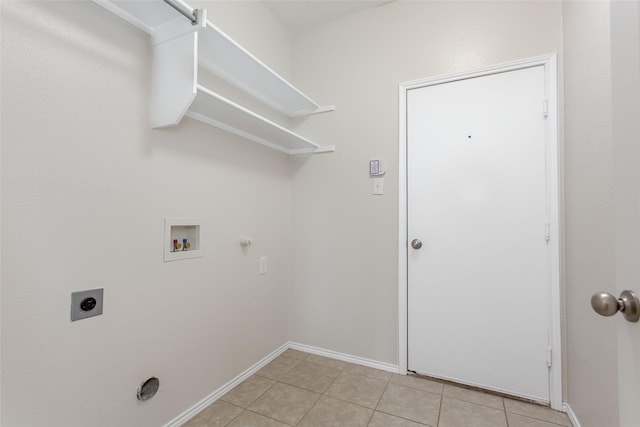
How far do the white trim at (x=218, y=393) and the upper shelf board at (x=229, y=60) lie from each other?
6.37ft

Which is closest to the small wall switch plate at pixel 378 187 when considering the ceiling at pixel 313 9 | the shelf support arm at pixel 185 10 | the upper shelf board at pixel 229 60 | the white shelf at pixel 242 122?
the white shelf at pixel 242 122

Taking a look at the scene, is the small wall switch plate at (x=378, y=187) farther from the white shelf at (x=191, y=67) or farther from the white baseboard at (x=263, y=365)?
the white baseboard at (x=263, y=365)

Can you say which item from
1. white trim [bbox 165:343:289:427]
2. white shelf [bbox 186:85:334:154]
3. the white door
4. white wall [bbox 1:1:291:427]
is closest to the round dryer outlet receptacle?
white wall [bbox 1:1:291:427]

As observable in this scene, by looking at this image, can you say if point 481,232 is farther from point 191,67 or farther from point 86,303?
point 86,303

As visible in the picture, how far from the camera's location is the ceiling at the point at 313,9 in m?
2.23

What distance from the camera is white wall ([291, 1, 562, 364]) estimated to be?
201 centimetres

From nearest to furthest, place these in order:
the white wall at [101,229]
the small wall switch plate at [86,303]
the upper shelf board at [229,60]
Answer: the white wall at [101,229] → the small wall switch plate at [86,303] → the upper shelf board at [229,60]

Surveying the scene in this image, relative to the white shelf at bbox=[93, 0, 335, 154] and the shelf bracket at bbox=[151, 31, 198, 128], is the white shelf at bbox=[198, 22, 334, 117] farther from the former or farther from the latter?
the shelf bracket at bbox=[151, 31, 198, 128]

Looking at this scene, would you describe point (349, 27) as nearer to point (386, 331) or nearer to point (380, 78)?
point (380, 78)

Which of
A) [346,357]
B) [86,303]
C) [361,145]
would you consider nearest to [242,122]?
[361,145]

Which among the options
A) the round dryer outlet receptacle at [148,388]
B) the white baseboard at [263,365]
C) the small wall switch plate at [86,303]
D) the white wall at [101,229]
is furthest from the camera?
the white baseboard at [263,365]

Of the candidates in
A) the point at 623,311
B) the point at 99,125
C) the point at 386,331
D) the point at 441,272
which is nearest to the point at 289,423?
the point at 386,331

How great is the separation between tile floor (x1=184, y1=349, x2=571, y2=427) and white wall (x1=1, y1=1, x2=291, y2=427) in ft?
0.84

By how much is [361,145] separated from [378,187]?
36 cm
